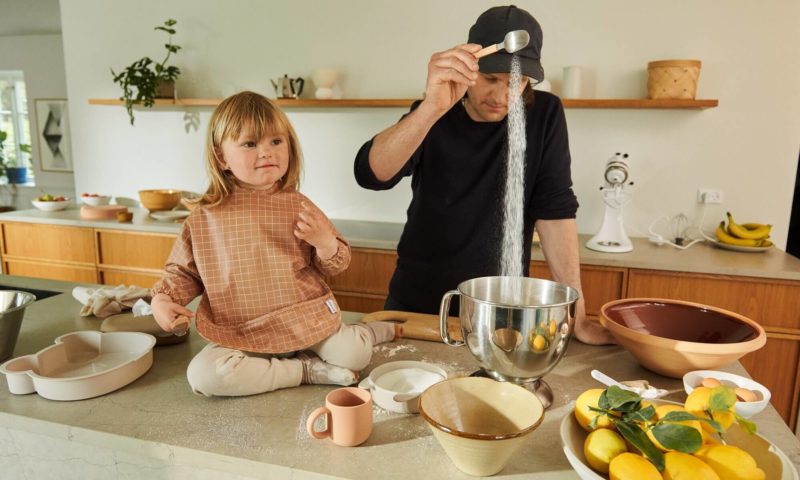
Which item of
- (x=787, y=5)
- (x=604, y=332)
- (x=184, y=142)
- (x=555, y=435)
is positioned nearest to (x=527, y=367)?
(x=555, y=435)

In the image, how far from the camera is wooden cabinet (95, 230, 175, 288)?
10.1ft

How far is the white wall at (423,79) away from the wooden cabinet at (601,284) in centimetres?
60

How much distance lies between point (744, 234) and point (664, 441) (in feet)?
7.60

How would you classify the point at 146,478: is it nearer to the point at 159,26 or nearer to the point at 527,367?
the point at 527,367

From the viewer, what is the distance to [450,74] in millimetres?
1097

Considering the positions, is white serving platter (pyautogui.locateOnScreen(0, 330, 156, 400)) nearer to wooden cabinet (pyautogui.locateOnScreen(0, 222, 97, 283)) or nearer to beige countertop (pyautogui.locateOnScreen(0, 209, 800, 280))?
beige countertop (pyautogui.locateOnScreen(0, 209, 800, 280))

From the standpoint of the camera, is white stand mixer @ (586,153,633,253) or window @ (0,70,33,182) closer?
white stand mixer @ (586,153,633,253)

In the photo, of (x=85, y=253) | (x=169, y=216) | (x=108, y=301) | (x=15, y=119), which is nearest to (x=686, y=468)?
(x=108, y=301)

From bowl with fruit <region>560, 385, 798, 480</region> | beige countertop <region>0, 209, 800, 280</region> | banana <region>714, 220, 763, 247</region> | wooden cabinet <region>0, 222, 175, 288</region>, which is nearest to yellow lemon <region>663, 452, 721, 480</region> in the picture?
bowl with fruit <region>560, 385, 798, 480</region>

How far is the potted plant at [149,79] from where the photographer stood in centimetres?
338

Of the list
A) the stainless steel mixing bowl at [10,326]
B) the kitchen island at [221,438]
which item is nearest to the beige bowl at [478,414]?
the kitchen island at [221,438]

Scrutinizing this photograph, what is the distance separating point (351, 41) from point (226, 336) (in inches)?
99.8

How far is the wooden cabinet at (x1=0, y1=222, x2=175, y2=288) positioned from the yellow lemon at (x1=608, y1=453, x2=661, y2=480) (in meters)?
2.84

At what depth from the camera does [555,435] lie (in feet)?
2.76
